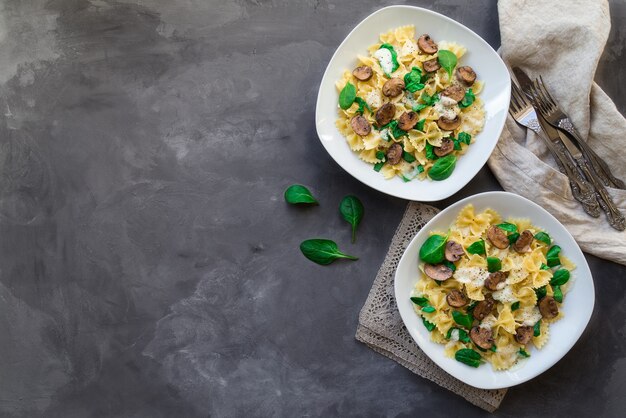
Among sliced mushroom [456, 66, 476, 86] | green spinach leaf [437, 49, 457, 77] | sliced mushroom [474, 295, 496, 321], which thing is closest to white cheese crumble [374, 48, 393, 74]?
green spinach leaf [437, 49, 457, 77]

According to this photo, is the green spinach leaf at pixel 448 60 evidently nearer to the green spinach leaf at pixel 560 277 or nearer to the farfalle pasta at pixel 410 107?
the farfalle pasta at pixel 410 107

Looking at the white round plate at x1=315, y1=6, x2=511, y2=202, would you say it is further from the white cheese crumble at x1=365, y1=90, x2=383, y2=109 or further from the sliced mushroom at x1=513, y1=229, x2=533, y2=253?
the sliced mushroom at x1=513, y1=229, x2=533, y2=253

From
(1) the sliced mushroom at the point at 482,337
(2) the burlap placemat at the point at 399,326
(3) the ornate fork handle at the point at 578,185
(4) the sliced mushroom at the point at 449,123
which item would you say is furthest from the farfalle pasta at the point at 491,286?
(4) the sliced mushroom at the point at 449,123

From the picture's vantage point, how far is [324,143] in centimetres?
319

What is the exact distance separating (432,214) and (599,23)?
138 cm

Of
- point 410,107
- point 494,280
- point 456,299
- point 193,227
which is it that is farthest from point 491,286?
point 193,227

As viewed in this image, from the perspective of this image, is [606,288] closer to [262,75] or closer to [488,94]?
[488,94]

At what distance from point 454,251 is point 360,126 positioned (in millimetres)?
861

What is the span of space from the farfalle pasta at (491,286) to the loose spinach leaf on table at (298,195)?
707 mm

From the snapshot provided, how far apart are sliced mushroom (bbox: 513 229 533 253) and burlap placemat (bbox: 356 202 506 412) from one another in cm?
49

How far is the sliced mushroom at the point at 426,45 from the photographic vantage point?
3201 mm

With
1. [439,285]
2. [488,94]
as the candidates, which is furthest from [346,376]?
[488,94]

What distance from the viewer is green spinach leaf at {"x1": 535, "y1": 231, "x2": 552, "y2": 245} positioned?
3146 mm

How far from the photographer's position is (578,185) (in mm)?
3258
